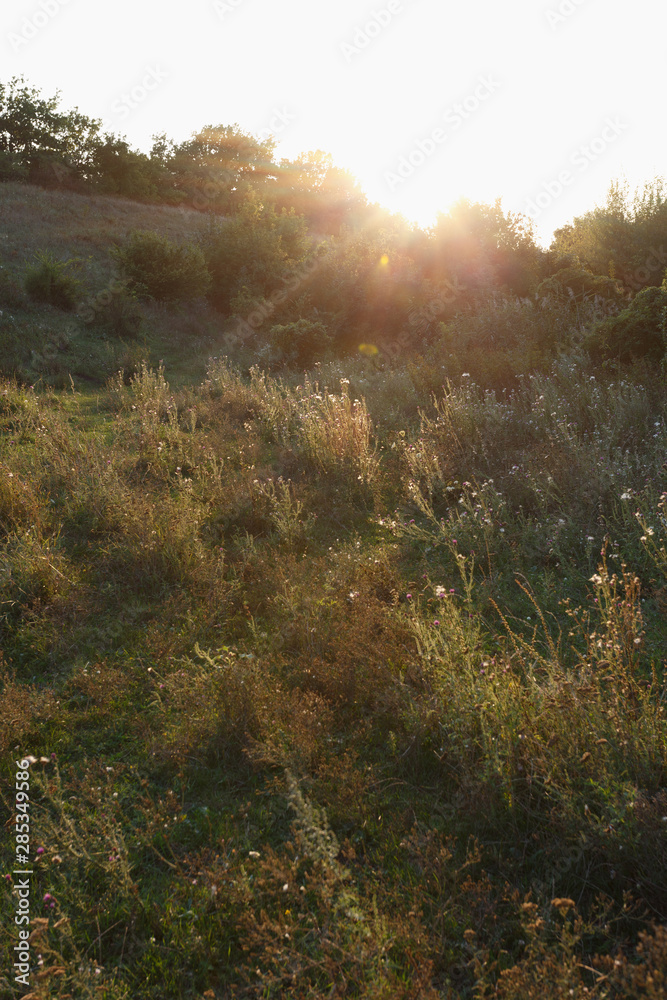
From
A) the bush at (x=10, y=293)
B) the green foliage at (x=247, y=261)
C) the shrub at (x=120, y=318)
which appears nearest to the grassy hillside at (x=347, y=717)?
the shrub at (x=120, y=318)

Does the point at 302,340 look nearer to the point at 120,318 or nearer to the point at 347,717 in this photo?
the point at 120,318

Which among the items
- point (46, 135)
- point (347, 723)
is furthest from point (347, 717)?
point (46, 135)

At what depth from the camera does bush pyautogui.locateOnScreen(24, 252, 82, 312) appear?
1393cm

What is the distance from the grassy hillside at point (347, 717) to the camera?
206cm

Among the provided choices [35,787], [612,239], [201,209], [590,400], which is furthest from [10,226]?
[35,787]

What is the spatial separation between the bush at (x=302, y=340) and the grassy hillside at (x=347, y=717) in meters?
7.39

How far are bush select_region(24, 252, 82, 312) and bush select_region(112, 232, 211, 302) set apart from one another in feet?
6.83

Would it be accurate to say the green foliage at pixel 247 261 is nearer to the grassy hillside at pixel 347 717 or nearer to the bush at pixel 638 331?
the bush at pixel 638 331

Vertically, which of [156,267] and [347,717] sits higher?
[156,267]

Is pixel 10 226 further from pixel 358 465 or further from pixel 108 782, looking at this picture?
pixel 108 782

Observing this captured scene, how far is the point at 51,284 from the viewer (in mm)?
14117

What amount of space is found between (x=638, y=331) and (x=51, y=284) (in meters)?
13.5

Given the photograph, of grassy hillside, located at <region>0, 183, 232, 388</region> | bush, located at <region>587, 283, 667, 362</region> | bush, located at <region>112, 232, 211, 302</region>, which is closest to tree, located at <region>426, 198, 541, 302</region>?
bush, located at <region>587, 283, 667, 362</region>

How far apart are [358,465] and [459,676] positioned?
3.71 m
